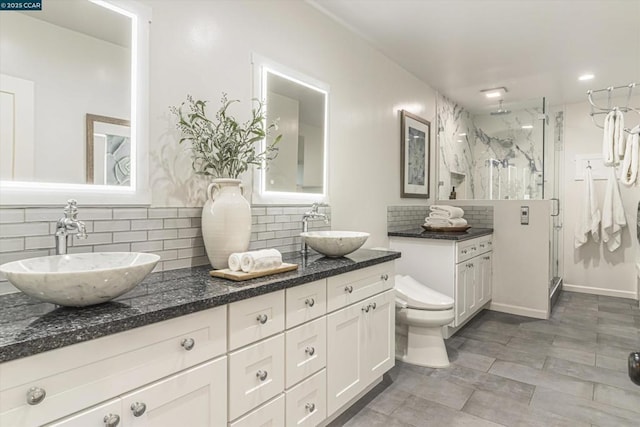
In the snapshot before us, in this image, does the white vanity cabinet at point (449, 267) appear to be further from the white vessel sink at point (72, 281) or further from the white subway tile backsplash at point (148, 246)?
the white vessel sink at point (72, 281)

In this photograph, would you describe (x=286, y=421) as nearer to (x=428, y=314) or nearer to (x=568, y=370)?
(x=428, y=314)

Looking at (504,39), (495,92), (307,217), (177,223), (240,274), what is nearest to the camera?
(240,274)

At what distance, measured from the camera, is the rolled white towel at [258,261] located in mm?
1507

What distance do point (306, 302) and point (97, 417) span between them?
2.84ft

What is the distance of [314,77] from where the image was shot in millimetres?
2471

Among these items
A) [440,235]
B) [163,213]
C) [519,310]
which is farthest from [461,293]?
[163,213]

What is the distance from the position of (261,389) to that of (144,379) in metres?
0.50

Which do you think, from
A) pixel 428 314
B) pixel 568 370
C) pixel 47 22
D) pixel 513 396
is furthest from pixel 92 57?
pixel 568 370

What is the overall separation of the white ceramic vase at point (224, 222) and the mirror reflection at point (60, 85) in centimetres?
36

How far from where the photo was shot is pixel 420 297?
2.65m

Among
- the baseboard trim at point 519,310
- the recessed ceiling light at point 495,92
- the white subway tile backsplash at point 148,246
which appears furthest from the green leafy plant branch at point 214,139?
the recessed ceiling light at point 495,92

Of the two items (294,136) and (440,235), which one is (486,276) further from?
(294,136)

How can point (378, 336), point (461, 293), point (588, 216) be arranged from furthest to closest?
1. point (588, 216)
2. point (461, 293)
3. point (378, 336)

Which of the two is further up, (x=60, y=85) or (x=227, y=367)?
(x=60, y=85)
